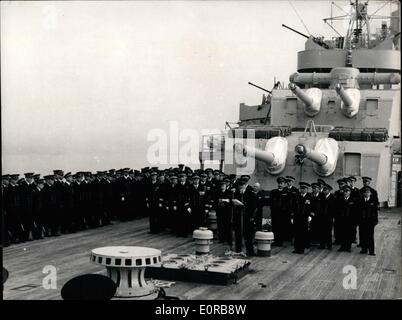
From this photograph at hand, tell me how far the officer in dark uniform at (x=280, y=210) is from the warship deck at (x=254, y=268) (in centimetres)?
26

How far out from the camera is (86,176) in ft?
40.1

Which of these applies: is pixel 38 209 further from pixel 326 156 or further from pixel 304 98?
pixel 304 98

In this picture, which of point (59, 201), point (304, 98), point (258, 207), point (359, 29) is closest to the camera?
point (258, 207)

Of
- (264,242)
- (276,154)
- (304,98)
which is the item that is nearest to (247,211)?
(264,242)

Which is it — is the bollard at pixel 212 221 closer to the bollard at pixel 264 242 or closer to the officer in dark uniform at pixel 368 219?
the bollard at pixel 264 242

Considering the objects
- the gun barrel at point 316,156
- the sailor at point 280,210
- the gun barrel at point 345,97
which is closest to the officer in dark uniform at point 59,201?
the sailor at point 280,210

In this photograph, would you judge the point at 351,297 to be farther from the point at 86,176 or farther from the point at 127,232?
the point at 86,176

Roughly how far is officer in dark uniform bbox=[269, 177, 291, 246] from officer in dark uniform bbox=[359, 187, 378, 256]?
1185 mm

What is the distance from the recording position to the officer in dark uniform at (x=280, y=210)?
9.99m

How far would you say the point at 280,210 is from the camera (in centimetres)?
1009

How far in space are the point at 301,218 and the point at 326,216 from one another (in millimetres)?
463

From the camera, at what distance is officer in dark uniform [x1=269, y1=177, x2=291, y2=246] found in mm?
9992

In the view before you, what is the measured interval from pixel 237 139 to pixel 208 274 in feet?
22.6
